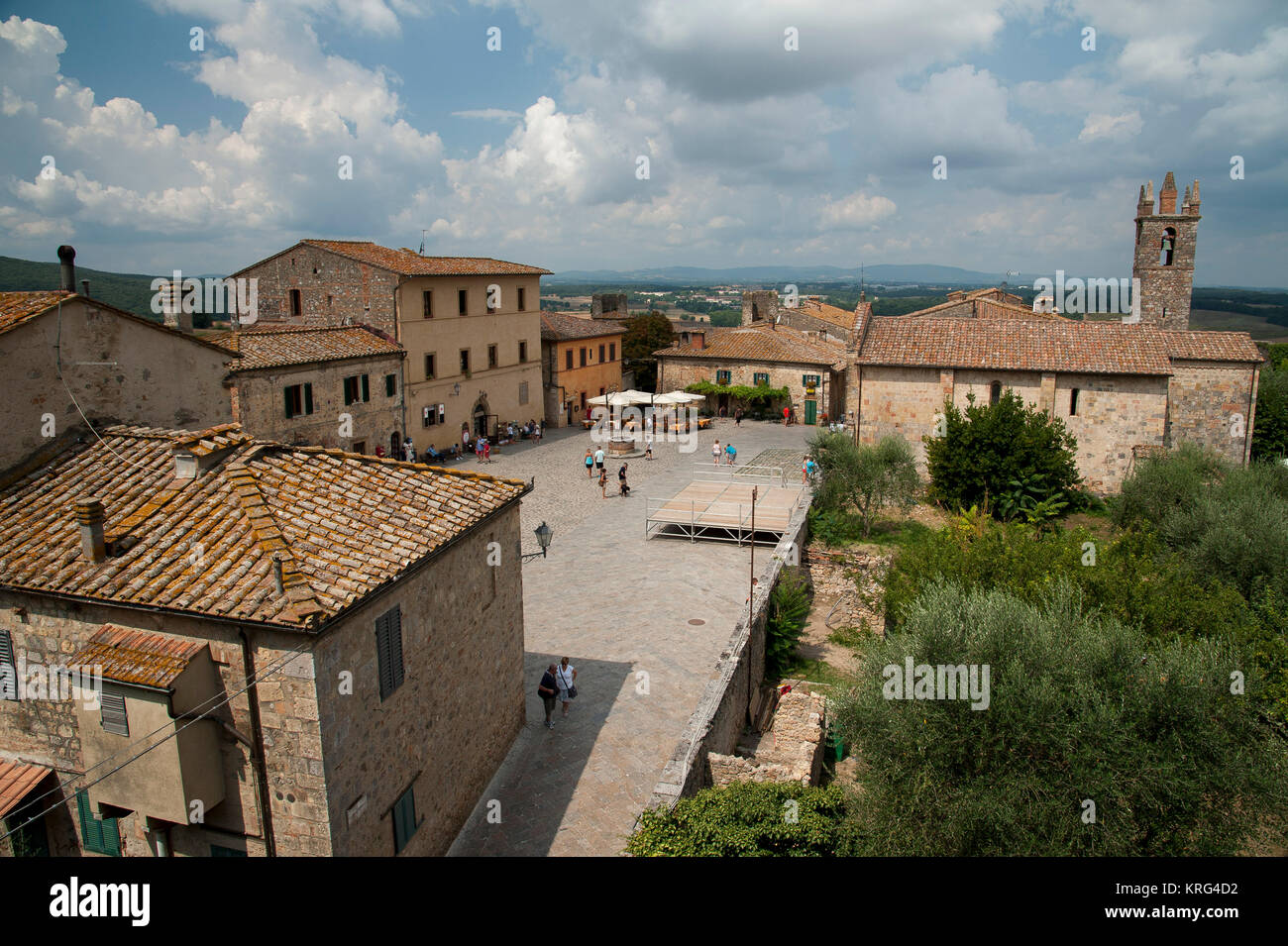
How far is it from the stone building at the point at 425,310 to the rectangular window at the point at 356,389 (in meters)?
2.37

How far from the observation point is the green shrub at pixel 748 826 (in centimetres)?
938

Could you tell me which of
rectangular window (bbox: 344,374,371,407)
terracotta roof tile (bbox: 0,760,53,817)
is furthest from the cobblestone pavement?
rectangular window (bbox: 344,374,371,407)

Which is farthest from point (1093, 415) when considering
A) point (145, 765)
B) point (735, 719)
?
point (145, 765)

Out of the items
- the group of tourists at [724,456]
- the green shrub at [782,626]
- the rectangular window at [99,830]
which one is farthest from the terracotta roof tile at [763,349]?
the rectangular window at [99,830]

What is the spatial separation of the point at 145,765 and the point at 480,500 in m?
5.23

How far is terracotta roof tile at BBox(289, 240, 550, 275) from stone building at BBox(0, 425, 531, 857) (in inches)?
1011

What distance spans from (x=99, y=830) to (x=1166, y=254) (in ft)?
158

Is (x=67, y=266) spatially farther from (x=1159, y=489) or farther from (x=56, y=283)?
(x=56, y=283)

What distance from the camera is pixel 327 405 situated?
3073cm

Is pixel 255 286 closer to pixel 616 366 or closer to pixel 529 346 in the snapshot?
pixel 529 346

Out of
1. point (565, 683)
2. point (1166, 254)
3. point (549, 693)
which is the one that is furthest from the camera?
point (1166, 254)

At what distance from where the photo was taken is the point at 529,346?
146 feet

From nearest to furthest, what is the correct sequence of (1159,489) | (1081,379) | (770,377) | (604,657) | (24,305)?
(24,305)
(604,657)
(1159,489)
(1081,379)
(770,377)

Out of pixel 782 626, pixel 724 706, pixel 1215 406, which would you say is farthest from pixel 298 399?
pixel 1215 406
